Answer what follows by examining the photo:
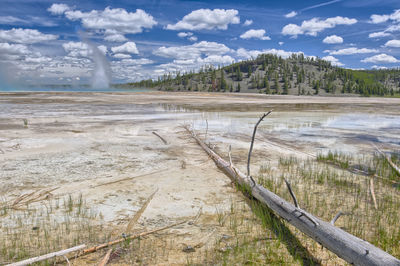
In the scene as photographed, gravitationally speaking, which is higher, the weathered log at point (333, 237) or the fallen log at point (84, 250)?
the weathered log at point (333, 237)

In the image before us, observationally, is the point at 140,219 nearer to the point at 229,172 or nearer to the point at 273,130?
the point at 229,172

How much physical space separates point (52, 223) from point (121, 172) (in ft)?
9.22

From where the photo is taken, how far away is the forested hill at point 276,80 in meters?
134

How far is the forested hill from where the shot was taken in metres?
134

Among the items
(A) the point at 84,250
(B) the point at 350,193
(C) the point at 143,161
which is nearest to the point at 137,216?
(A) the point at 84,250

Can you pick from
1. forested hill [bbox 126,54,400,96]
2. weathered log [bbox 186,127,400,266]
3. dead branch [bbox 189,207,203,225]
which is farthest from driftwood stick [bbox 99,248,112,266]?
forested hill [bbox 126,54,400,96]

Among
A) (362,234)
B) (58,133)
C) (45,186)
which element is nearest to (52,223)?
(45,186)

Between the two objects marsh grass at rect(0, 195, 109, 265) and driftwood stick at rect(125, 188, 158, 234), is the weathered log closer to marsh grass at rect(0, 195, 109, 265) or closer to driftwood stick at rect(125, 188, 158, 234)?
driftwood stick at rect(125, 188, 158, 234)

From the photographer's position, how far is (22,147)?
988 cm

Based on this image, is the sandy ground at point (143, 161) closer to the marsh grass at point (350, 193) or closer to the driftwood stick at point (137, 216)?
the driftwood stick at point (137, 216)

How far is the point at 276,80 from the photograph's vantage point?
136 m

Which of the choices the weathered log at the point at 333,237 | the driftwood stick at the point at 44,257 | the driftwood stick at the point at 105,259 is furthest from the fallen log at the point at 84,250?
the weathered log at the point at 333,237

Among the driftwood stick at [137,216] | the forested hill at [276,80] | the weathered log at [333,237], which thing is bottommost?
the driftwood stick at [137,216]

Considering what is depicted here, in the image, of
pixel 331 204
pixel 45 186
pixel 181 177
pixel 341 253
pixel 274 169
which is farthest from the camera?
pixel 274 169
